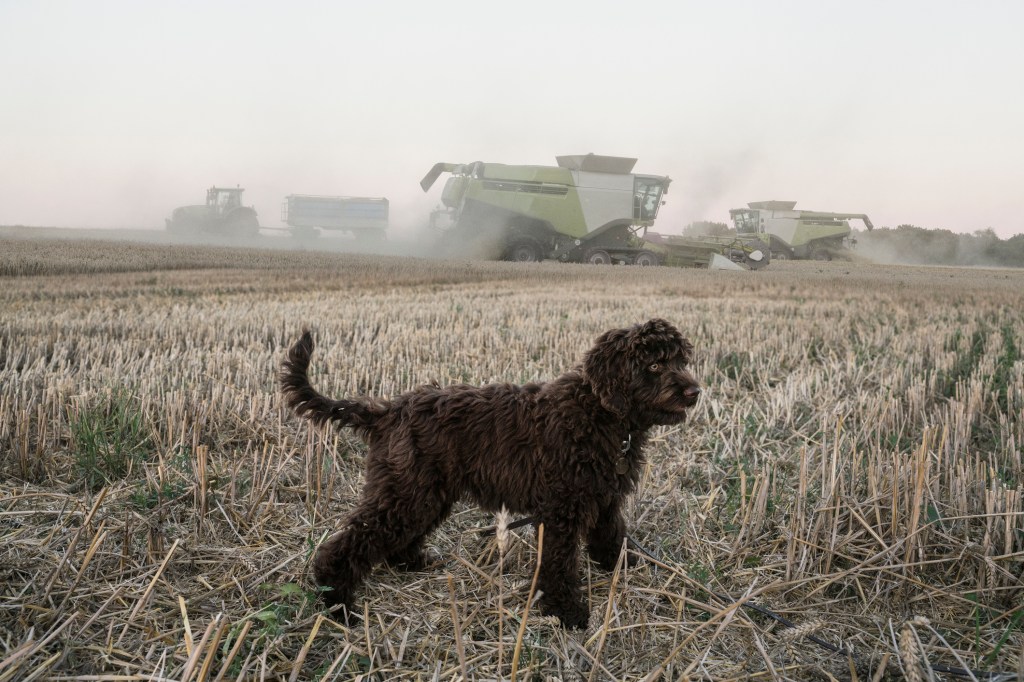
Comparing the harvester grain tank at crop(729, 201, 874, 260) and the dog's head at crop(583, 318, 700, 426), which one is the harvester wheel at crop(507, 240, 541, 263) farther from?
the dog's head at crop(583, 318, 700, 426)

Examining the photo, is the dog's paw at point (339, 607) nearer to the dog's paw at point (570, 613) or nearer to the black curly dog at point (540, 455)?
the black curly dog at point (540, 455)

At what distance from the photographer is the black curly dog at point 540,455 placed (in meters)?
2.68

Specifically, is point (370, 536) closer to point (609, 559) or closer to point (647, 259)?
point (609, 559)

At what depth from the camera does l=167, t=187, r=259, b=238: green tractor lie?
43.9 metres

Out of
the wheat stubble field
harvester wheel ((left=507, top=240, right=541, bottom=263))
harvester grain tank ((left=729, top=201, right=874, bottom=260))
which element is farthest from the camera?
harvester grain tank ((left=729, top=201, right=874, bottom=260))

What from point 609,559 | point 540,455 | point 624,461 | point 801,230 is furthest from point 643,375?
point 801,230

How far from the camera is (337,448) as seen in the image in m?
4.50

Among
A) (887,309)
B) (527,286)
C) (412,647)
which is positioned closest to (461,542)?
(412,647)

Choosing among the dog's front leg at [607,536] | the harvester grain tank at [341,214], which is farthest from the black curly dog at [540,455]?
the harvester grain tank at [341,214]

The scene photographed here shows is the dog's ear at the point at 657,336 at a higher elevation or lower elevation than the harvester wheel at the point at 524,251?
lower

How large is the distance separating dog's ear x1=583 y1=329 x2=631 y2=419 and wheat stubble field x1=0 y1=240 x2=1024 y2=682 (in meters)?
0.78

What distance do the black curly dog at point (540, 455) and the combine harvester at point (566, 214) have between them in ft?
104

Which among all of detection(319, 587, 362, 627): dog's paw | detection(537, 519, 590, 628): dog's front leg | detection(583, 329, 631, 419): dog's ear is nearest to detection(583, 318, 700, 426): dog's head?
detection(583, 329, 631, 419): dog's ear

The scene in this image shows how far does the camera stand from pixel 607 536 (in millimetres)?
3092
